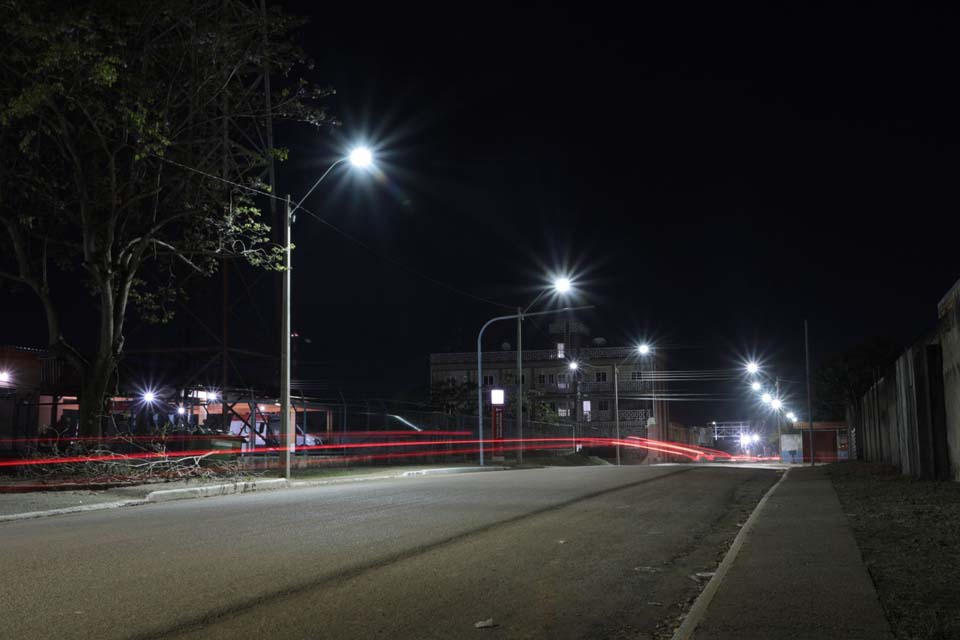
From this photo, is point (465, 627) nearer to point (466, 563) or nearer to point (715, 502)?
point (466, 563)

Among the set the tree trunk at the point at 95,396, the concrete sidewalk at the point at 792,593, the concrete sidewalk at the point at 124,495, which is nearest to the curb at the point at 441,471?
the concrete sidewalk at the point at 124,495

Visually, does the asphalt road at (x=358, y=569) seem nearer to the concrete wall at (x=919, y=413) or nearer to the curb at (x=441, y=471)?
the concrete wall at (x=919, y=413)

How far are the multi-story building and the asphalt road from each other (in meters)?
77.5

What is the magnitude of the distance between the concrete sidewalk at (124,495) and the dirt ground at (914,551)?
1225 centimetres

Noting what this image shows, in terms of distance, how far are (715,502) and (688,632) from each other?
11.7 metres

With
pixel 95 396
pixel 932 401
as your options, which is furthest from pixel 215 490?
pixel 932 401

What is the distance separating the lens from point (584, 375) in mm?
94375

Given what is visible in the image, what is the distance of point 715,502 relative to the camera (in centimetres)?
1636

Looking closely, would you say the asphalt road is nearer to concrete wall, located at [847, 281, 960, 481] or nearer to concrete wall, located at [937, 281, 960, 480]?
concrete wall, located at [937, 281, 960, 480]

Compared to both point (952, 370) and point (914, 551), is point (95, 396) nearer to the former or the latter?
point (914, 551)

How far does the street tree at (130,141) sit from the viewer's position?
18.7 metres

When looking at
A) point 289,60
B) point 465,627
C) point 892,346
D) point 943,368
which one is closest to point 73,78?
point 289,60

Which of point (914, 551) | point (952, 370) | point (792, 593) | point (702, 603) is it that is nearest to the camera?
point (702, 603)

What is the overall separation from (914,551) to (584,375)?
86.4 meters
